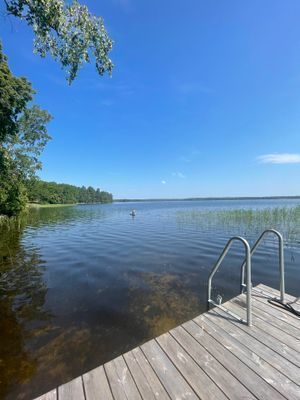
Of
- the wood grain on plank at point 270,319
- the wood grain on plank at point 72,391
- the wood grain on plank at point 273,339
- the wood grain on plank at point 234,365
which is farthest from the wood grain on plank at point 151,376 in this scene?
the wood grain on plank at point 270,319

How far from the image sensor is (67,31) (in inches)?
144

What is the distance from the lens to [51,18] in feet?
11.3

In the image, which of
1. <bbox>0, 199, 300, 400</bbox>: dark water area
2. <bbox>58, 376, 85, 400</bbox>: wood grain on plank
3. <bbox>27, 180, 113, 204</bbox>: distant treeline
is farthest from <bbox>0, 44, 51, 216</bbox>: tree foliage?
<bbox>27, 180, 113, 204</bbox>: distant treeline

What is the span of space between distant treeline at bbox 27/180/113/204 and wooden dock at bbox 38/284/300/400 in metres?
57.3

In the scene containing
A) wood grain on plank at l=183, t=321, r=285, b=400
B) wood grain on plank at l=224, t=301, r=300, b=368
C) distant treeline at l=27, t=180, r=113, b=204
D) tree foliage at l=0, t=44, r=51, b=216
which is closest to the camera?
wood grain on plank at l=183, t=321, r=285, b=400

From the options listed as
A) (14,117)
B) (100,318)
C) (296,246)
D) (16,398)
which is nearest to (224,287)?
(100,318)

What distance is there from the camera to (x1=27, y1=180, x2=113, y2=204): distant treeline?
229ft

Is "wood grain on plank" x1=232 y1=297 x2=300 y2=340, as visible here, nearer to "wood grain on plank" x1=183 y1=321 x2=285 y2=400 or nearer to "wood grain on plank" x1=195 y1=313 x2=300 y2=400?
"wood grain on plank" x1=195 y1=313 x2=300 y2=400

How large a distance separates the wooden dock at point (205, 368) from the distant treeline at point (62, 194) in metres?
57.3

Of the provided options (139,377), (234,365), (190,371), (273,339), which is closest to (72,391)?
(139,377)

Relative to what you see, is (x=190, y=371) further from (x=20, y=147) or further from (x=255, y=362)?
(x=20, y=147)

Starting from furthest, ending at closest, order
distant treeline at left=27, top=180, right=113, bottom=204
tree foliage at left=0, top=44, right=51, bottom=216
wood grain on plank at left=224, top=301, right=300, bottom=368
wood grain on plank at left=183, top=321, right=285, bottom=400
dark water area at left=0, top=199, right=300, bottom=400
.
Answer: distant treeline at left=27, top=180, right=113, bottom=204, tree foliage at left=0, top=44, right=51, bottom=216, dark water area at left=0, top=199, right=300, bottom=400, wood grain on plank at left=224, top=301, right=300, bottom=368, wood grain on plank at left=183, top=321, right=285, bottom=400

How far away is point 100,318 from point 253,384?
3413 mm

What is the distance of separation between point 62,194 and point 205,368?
Result: 326 feet
